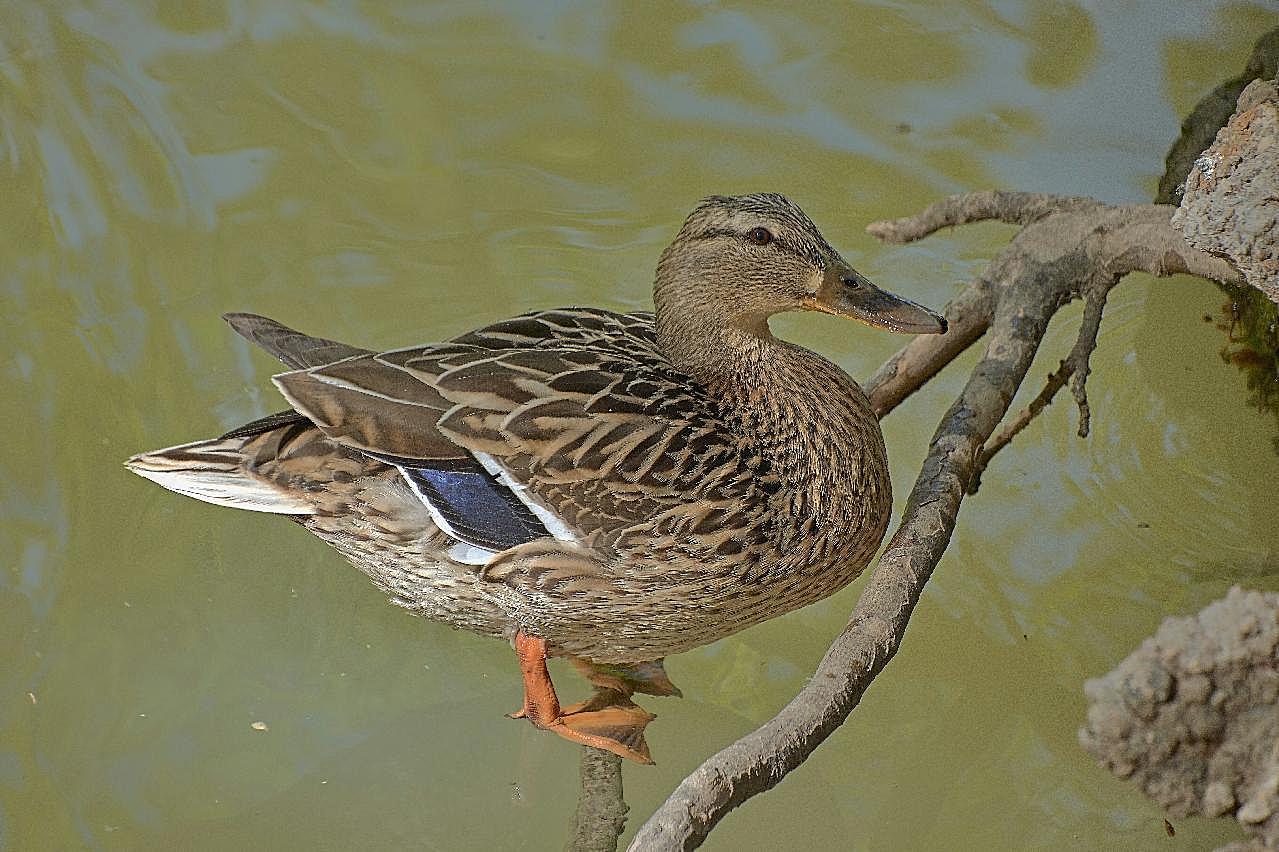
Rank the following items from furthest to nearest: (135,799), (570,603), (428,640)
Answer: (428,640), (135,799), (570,603)

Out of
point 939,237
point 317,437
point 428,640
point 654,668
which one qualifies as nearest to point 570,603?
point 317,437

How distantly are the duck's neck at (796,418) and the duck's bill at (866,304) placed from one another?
183 millimetres

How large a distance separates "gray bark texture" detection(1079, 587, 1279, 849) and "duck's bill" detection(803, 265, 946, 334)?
1.22 m

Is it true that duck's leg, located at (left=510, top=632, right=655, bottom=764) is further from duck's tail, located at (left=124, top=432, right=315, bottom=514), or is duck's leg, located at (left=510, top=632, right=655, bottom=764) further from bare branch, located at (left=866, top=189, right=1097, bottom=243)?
bare branch, located at (left=866, top=189, right=1097, bottom=243)

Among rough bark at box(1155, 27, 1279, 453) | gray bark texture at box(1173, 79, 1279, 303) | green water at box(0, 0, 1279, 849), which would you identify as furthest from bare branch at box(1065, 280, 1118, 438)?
green water at box(0, 0, 1279, 849)

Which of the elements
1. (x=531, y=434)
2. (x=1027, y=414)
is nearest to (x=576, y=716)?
(x=531, y=434)

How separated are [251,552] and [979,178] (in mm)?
2986

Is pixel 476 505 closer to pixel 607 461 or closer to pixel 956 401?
pixel 607 461

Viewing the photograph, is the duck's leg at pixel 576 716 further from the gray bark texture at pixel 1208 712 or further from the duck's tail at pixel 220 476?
the gray bark texture at pixel 1208 712

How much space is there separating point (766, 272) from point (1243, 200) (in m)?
1.02

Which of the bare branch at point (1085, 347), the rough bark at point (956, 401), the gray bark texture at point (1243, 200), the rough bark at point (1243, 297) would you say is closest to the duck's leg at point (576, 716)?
the rough bark at point (956, 401)

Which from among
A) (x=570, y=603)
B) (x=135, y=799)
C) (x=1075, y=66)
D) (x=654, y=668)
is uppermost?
(x=1075, y=66)

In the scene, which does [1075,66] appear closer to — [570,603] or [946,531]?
[946,531]

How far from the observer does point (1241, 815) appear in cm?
172
